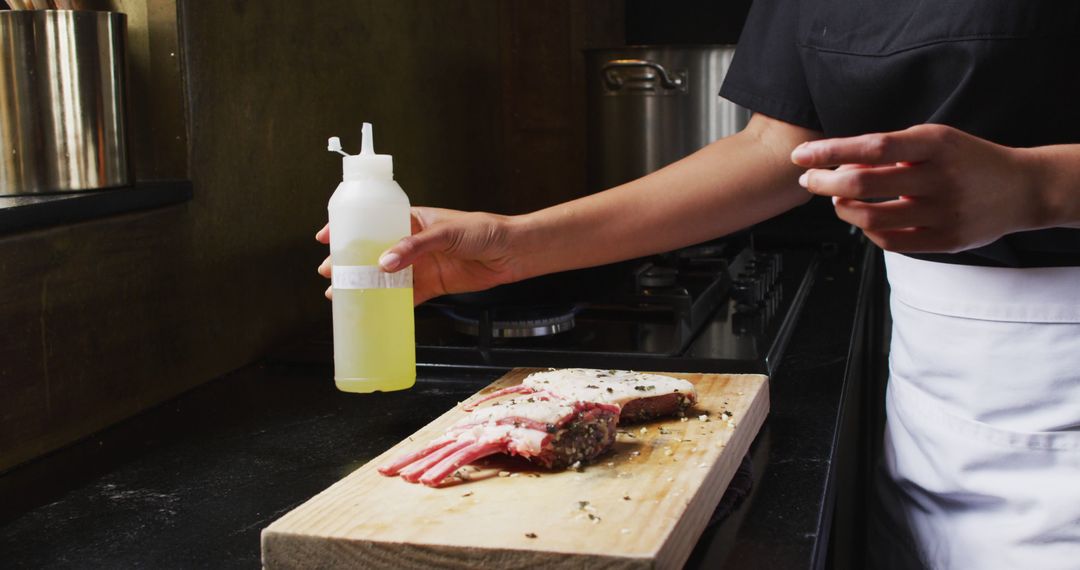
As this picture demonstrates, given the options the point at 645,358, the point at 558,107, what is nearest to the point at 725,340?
the point at 645,358

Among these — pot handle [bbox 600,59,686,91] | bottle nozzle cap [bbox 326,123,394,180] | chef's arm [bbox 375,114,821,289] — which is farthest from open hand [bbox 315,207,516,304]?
pot handle [bbox 600,59,686,91]

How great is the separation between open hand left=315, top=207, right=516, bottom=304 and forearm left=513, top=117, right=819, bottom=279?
0.03 metres

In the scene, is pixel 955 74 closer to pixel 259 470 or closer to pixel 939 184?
pixel 939 184

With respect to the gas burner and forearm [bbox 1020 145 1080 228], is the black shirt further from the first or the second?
the gas burner

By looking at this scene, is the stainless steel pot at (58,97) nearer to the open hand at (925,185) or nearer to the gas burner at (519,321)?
the gas burner at (519,321)

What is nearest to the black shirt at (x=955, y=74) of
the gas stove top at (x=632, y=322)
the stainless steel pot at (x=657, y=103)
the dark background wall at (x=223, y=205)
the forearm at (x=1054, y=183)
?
the forearm at (x=1054, y=183)

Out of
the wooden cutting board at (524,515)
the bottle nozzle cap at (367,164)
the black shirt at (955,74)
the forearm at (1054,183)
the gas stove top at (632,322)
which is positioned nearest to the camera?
the wooden cutting board at (524,515)

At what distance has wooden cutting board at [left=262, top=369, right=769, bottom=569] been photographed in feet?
2.83

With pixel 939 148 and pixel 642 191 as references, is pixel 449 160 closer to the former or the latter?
pixel 642 191

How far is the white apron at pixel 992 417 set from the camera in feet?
4.04

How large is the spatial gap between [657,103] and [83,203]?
1526mm

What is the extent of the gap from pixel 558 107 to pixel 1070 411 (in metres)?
1.93

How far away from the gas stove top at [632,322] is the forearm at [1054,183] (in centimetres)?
60

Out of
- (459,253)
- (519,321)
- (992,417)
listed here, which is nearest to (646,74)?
(519,321)
